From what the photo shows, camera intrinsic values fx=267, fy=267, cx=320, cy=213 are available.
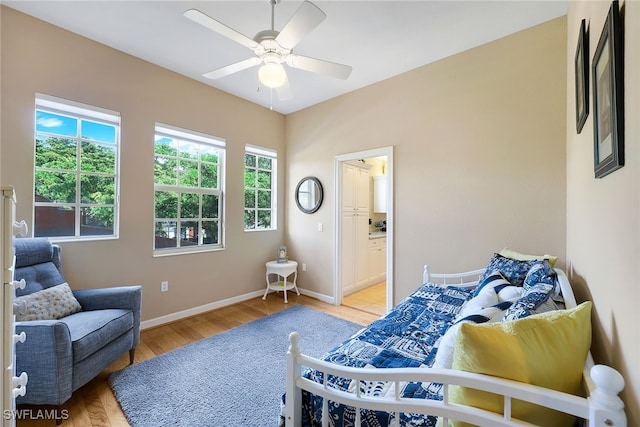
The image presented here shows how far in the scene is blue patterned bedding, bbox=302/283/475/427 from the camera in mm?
1028

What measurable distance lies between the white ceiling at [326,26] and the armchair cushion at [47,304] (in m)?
2.10

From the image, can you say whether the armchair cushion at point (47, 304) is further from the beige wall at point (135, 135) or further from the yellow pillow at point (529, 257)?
the yellow pillow at point (529, 257)

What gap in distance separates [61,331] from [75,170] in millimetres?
1604

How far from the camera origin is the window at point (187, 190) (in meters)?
3.05

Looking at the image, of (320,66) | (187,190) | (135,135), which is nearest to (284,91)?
(320,66)

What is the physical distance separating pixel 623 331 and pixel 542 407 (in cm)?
31

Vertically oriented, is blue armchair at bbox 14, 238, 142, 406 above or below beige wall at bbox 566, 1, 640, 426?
below

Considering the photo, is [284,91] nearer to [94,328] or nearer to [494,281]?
[494,281]

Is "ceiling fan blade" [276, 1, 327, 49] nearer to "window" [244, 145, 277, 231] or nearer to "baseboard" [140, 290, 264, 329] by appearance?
"window" [244, 145, 277, 231]

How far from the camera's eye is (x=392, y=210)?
309cm

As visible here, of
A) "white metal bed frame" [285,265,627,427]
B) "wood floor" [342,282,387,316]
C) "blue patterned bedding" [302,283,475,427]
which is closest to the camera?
"white metal bed frame" [285,265,627,427]

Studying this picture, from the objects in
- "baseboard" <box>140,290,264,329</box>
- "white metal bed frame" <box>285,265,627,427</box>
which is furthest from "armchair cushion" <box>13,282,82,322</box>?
"white metal bed frame" <box>285,265,627,427</box>

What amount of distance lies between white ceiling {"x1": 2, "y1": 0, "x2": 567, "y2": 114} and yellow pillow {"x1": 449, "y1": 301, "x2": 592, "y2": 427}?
189 cm

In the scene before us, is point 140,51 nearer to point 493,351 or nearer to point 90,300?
point 90,300
